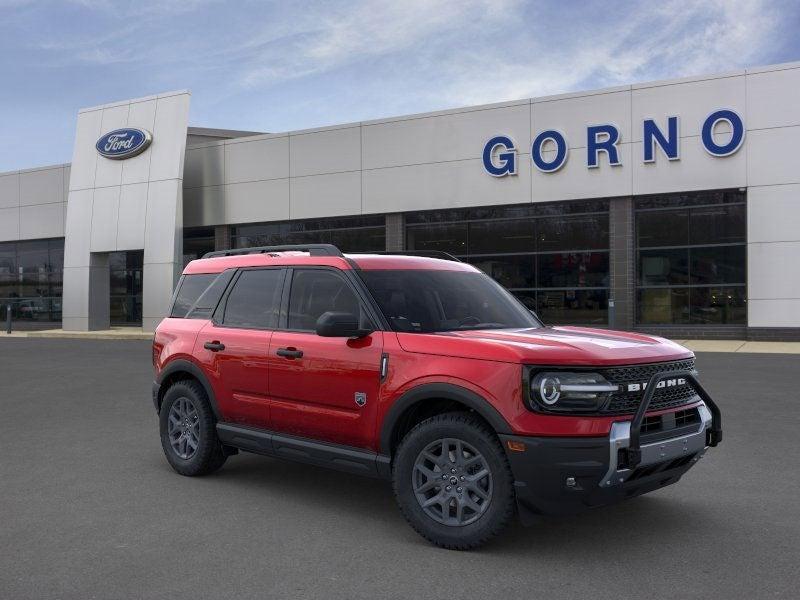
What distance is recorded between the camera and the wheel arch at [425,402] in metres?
4.28

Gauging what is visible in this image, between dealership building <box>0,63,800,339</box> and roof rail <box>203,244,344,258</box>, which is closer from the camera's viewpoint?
roof rail <box>203,244,344,258</box>

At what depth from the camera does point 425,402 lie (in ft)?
15.5

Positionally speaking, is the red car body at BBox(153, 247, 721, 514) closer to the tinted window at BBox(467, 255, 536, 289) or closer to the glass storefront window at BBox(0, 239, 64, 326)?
the tinted window at BBox(467, 255, 536, 289)

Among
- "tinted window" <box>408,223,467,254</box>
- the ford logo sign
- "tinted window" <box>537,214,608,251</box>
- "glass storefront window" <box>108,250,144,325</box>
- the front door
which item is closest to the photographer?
the front door

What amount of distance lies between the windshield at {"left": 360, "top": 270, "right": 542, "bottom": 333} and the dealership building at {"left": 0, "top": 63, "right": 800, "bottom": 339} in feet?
54.7

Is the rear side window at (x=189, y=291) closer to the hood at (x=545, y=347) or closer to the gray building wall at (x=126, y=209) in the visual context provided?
the hood at (x=545, y=347)

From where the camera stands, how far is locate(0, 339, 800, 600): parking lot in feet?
12.9

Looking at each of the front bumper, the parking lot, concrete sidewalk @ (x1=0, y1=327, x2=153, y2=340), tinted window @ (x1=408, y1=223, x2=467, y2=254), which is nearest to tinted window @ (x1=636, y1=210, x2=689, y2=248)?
tinted window @ (x1=408, y1=223, x2=467, y2=254)

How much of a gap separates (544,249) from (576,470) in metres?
21.2

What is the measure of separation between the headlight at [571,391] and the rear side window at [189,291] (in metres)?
3.46

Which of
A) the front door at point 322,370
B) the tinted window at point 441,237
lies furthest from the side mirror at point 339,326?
the tinted window at point 441,237

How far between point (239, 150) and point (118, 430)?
22482 mm

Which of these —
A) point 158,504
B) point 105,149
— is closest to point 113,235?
point 105,149

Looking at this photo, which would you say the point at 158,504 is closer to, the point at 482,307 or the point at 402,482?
the point at 402,482
